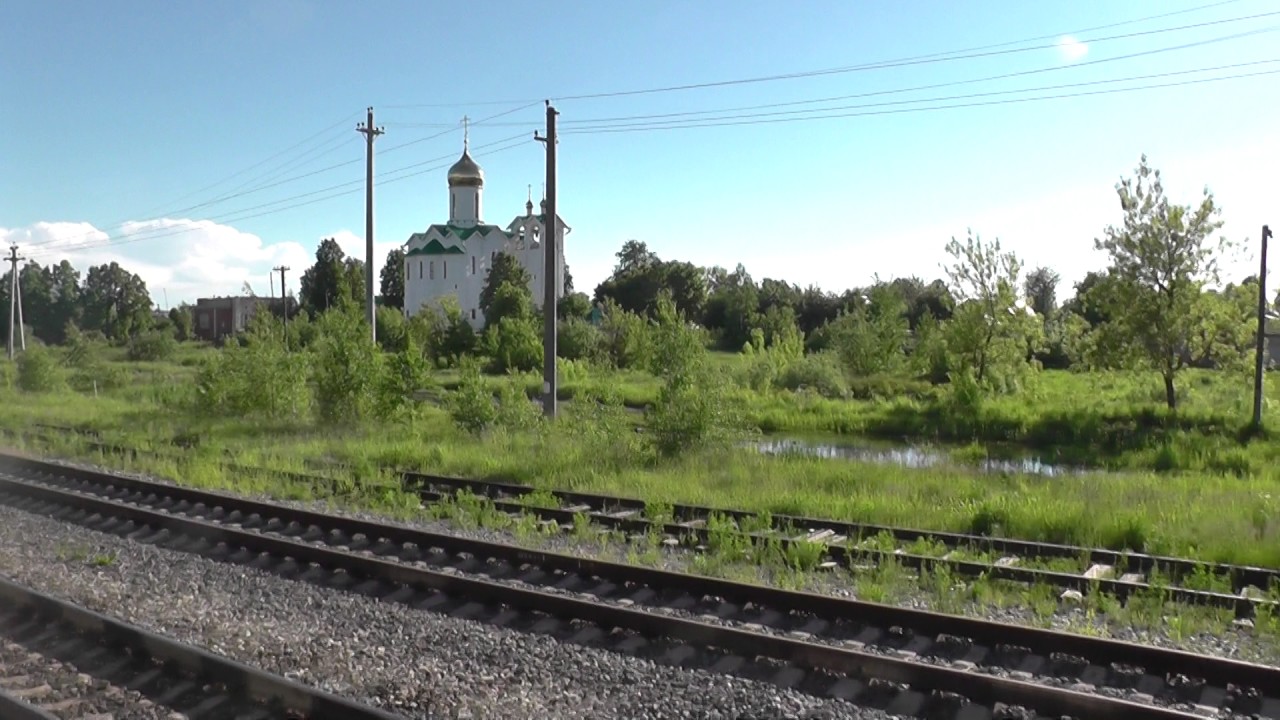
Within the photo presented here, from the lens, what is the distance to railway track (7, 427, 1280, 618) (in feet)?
31.5

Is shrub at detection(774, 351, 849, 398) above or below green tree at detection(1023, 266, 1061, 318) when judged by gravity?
below

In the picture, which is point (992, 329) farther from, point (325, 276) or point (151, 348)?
point (325, 276)

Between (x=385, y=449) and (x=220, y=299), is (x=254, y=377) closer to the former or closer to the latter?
(x=385, y=449)

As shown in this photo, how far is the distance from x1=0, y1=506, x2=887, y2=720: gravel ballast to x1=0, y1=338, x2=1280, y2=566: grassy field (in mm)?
6172

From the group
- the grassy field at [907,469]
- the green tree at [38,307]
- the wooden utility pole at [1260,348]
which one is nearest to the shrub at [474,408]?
the grassy field at [907,469]

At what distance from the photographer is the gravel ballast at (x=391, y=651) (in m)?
6.73

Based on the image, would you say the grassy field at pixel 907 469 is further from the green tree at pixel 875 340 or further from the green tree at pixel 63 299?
the green tree at pixel 63 299

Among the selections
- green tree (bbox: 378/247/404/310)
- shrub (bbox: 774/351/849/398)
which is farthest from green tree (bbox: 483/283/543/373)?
green tree (bbox: 378/247/404/310)

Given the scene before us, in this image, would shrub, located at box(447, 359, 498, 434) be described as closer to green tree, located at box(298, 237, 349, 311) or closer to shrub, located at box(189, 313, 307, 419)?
shrub, located at box(189, 313, 307, 419)

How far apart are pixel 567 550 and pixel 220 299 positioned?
133889 mm

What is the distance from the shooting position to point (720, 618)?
8758 millimetres

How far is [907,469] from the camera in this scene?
18.4m

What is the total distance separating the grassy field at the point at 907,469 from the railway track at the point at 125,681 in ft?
25.8

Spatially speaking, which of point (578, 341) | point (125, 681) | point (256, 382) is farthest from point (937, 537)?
point (578, 341)
